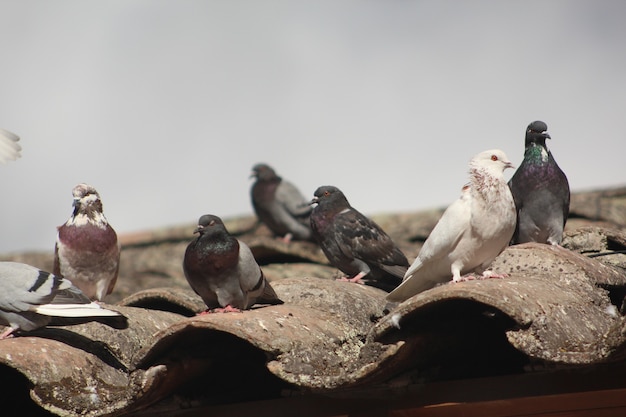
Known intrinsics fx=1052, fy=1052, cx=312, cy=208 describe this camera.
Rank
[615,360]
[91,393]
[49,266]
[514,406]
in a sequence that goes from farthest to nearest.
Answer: [49,266], [91,393], [514,406], [615,360]

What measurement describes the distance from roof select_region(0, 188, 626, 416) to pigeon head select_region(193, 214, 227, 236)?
0.55 m

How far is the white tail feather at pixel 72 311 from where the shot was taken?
5.39 meters

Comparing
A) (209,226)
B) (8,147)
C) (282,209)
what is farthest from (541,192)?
(282,209)

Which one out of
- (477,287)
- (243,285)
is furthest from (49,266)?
(477,287)

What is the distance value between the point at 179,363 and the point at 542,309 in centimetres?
168

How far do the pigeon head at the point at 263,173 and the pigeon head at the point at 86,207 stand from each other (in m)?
7.24

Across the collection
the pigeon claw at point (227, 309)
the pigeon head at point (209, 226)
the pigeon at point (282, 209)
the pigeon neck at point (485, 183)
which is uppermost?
the pigeon neck at point (485, 183)

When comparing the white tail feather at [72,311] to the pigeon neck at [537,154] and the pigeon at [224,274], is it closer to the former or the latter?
the pigeon at [224,274]

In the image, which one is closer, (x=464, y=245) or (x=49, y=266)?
(x=464, y=245)

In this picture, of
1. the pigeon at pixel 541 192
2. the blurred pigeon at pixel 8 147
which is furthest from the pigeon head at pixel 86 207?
the pigeon at pixel 541 192

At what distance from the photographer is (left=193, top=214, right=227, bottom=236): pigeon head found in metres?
6.23

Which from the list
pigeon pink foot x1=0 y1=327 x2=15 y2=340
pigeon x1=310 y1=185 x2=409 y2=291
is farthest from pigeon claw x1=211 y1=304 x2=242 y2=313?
pigeon x1=310 y1=185 x2=409 y2=291

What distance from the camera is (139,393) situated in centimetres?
468

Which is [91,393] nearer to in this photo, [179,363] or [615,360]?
[179,363]
